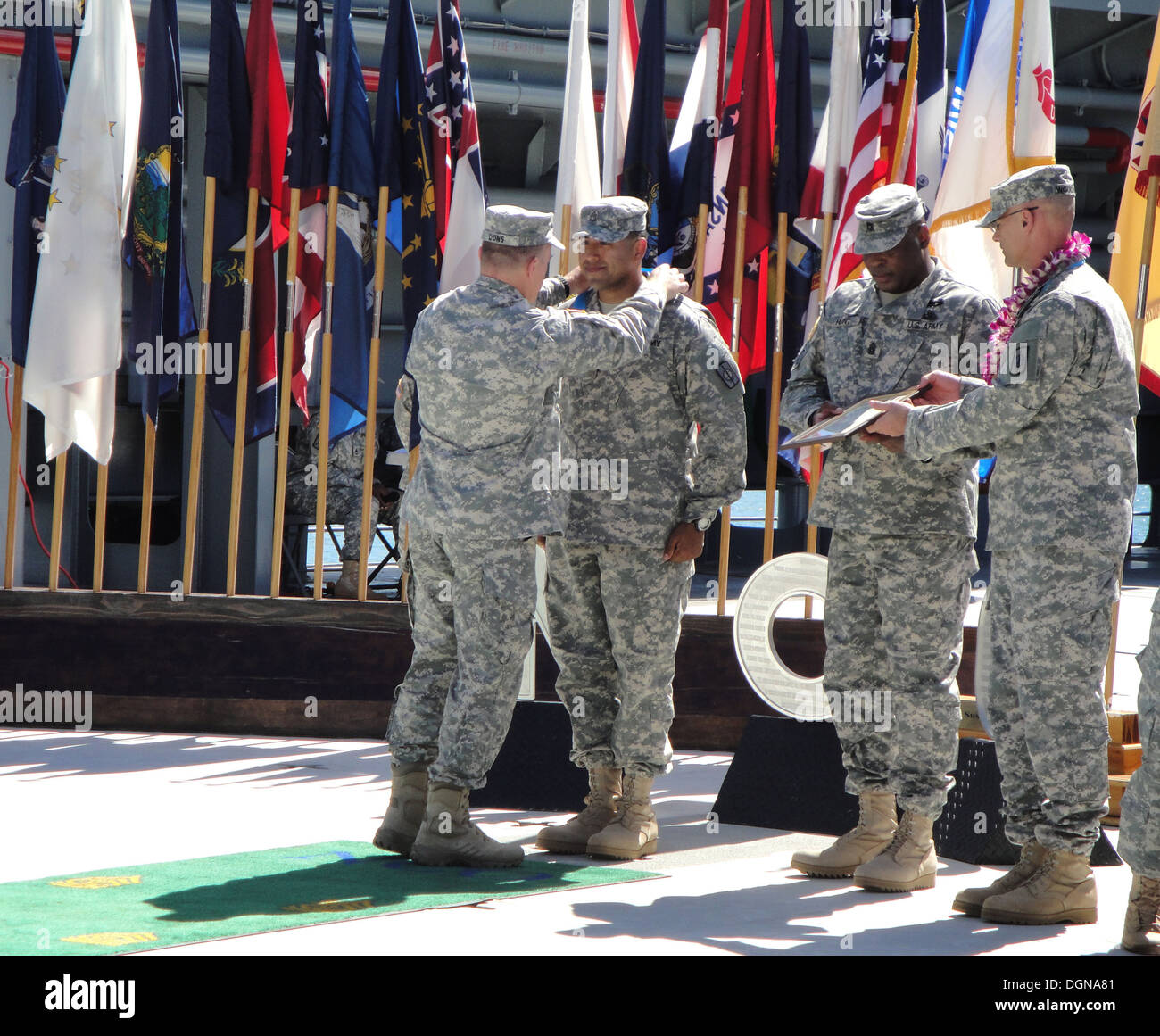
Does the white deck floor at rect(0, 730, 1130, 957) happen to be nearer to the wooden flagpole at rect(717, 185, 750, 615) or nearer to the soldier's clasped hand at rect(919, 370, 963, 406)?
Answer: the wooden flagpole at rect(717, 185, 750, 615)

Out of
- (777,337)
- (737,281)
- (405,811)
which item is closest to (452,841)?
(405,811)

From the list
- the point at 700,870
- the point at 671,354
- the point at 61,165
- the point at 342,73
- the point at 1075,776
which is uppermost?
the point at 342,73

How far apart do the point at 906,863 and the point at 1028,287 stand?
1.53 m

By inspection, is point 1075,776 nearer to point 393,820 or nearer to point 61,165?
point 393,820

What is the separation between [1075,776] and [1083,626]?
35cm

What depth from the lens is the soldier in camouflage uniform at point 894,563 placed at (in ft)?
12.0

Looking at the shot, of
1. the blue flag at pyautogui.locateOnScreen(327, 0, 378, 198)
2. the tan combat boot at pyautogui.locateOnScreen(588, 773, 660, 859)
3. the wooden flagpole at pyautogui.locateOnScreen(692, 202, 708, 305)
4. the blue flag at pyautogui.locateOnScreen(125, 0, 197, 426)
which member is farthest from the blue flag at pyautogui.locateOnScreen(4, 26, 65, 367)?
the tan combat boot at pyautogui.locateOnScreen(588, 773, 660, 859)

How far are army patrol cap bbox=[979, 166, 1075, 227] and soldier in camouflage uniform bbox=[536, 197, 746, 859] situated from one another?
1.01m

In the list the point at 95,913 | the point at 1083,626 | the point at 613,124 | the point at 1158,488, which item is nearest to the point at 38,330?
the point at 613,124

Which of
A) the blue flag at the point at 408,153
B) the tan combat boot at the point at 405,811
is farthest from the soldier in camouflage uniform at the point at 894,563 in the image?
the blue flag at the point at 408,153

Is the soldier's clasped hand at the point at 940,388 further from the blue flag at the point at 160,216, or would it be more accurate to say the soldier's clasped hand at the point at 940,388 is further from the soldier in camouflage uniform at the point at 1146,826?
the blue flag at the point at 160,216

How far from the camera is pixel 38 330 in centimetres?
606

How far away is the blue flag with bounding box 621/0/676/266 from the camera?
616 cm

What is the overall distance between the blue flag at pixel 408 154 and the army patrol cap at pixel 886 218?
2.95 m
